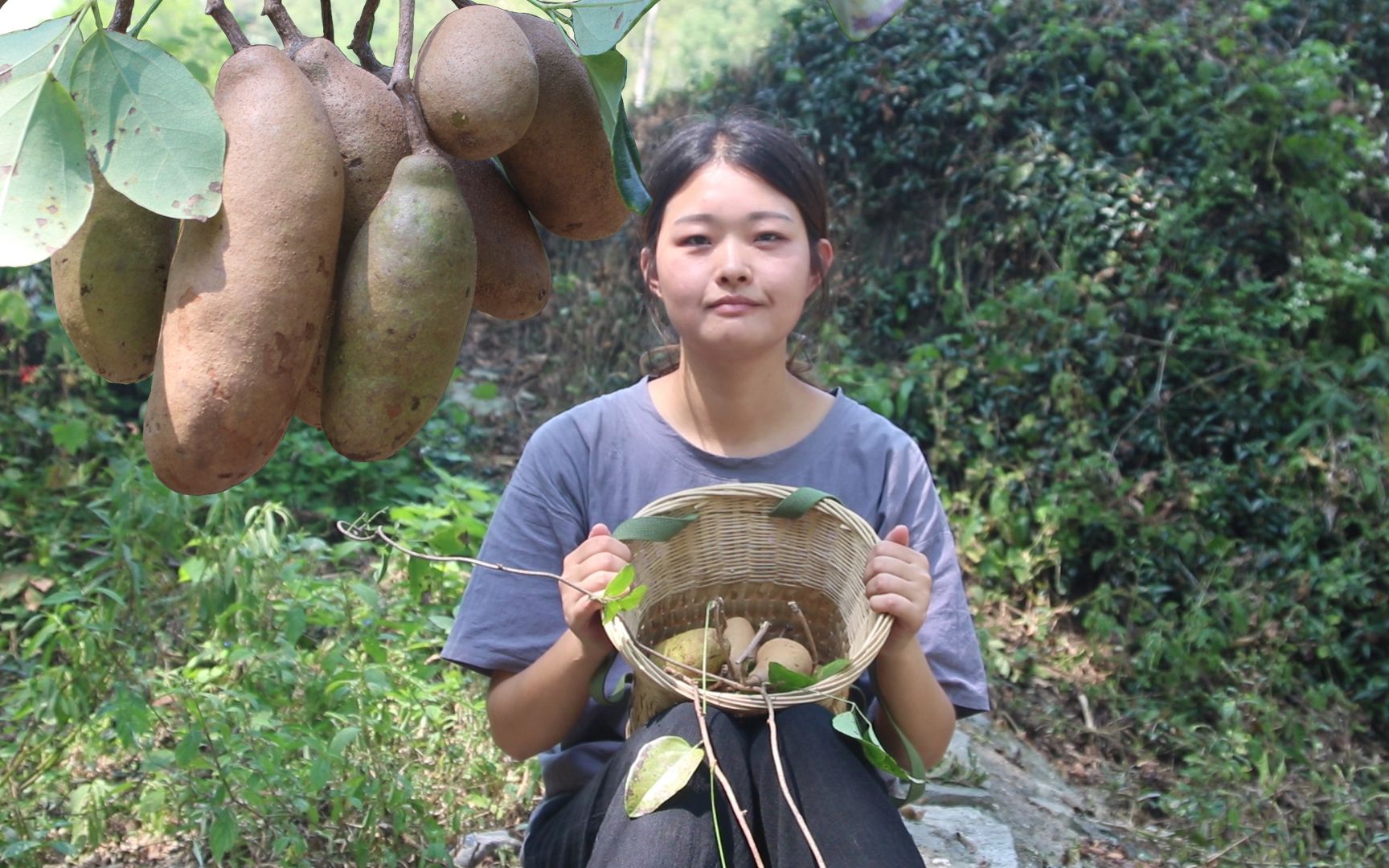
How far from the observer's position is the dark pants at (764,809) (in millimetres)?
1551

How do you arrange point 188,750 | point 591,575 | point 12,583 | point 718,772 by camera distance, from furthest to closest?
point 12,583, point 188,750, point 591,575, point 718,772

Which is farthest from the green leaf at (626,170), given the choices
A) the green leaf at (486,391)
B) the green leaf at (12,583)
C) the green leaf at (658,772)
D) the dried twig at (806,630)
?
the green leaf at (486,391)

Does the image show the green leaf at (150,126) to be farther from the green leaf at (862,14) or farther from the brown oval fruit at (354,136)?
the green leaf at (862,14)

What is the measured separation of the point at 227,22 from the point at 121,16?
0.07m

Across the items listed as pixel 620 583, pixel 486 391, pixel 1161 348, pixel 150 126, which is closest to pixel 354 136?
pixel 150 126

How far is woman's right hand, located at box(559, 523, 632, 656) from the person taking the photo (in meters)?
1.55

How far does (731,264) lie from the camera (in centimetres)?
178

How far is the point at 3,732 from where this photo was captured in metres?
2.60

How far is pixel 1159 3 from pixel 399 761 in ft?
14.0

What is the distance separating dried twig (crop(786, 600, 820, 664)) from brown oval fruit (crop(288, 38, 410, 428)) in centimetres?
111

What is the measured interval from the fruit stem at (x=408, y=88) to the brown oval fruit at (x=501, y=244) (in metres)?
0.05

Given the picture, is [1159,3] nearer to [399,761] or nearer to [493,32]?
[399,761]

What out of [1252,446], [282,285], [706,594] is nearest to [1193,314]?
[1252,446]

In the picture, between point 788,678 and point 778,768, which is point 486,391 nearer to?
point 788,678
